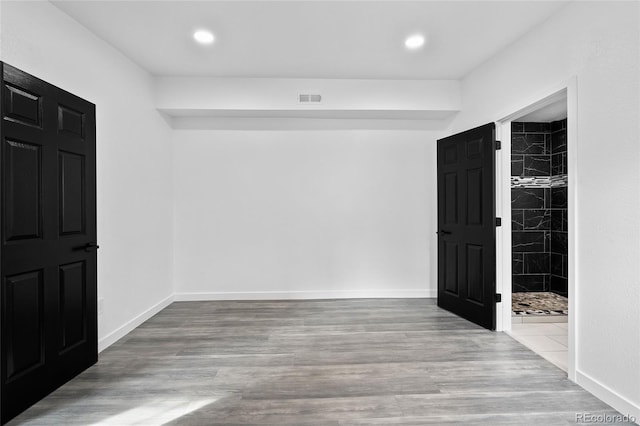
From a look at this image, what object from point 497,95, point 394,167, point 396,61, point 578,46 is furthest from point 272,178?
point 578,46

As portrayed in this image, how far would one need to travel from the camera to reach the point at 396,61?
3.85 m

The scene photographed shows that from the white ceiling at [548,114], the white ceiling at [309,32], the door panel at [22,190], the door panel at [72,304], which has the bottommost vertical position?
the door panel at [72,304]

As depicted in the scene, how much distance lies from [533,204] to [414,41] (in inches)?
135

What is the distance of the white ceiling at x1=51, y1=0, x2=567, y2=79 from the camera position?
2801 mm

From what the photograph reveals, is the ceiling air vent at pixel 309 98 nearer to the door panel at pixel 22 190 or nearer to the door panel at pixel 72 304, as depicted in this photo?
the door panel at pixel 22 190

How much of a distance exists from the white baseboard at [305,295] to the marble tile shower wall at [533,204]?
1.64 metres

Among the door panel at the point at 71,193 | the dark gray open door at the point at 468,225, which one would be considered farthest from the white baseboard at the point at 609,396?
the door panel at the point at 71,193

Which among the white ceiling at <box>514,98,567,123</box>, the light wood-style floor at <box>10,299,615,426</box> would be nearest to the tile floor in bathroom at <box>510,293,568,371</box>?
the light wood-style floor at <box>10,299,615,426</box>

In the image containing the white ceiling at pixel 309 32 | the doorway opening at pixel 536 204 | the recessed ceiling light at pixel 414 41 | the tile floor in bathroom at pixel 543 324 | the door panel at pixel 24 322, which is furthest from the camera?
the doorway opening at pixel 536 204

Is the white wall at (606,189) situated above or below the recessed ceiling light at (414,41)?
below

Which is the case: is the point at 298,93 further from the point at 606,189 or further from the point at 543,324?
the point at 543,324

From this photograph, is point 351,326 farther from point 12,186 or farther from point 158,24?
point 158,24

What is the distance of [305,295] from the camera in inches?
193

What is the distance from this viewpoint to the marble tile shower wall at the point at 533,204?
17.8ft
